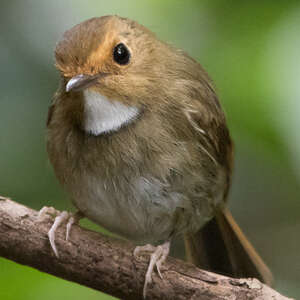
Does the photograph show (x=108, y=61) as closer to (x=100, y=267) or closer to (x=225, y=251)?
(x=100, y=267)

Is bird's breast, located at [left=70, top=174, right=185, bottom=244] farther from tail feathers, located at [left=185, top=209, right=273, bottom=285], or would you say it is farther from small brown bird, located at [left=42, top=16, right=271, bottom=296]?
tail feathers, located at [left=185, top=209, right=273, bottom=285]

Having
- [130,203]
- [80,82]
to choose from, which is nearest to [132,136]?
[130,203]

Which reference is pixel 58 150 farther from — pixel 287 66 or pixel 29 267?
pixel 287 66

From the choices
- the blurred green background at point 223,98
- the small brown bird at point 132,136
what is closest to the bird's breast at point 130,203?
the small brown bird at point 132,136

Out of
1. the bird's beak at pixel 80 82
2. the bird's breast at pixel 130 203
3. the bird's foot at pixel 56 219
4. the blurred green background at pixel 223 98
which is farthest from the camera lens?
the blurred green background at pixel 223 98

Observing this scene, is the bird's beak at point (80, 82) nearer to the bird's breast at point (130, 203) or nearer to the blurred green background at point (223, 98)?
the bird's breast at point (130, 203)

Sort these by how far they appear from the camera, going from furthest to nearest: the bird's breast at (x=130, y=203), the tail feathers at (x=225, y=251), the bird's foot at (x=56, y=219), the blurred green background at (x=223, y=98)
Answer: the tail feathers at (x=225, y=251)
the blurred green background at (x=223, y=98)
the bird's breast at (x=130, y=203)
the bird's foot at (x=56, y=219)

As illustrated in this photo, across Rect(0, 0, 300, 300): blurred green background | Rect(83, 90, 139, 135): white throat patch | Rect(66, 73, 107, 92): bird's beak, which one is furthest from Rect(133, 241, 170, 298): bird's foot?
Rect(66, 73, 107, 92): bird's beak
